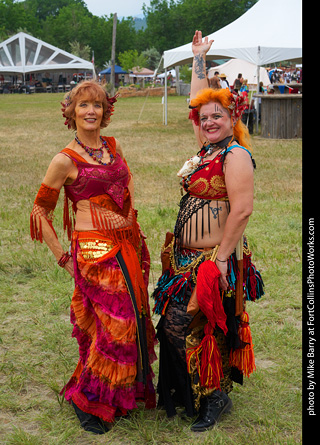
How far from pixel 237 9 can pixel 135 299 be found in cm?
9150

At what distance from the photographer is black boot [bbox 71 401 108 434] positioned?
10.7ft

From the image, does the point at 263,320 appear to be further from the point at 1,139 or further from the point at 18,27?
the point at 18,27

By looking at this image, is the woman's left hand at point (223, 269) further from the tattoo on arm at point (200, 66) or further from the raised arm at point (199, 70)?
the tattoo on arm at point (200, 66)

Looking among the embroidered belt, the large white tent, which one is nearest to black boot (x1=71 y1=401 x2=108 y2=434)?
the embroidered belt

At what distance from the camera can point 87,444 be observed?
10.4 feet

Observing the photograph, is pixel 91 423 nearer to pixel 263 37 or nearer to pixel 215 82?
pixel 215 82

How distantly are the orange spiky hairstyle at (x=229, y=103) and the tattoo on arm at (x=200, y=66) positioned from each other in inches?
14.9

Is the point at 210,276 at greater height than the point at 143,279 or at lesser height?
greater

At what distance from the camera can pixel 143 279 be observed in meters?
3.46

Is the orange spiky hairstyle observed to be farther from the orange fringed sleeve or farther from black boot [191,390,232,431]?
black boot [191,390,232,431]

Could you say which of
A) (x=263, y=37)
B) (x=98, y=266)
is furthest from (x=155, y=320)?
(x=263, y=37)

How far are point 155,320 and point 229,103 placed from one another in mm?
2440

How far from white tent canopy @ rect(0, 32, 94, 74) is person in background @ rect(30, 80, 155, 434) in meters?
48.6

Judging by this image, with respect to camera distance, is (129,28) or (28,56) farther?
(129,28)
